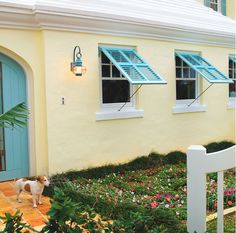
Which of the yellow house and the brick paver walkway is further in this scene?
the yellow house

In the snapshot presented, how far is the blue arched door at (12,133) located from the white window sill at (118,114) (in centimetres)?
184

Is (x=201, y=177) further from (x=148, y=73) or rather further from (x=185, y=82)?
(x=185, y=82)

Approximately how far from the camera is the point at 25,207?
6055mm

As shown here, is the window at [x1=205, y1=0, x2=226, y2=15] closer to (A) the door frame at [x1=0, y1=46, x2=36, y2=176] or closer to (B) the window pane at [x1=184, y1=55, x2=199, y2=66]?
(B) the window pane at [x1=184, y1=55, x2=199, y2=66]

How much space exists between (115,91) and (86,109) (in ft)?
3.94

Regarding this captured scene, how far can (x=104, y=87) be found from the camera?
8.87 metres

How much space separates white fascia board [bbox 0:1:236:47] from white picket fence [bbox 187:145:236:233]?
5541mm

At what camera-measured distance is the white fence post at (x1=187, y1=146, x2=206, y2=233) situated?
2943 millimetres

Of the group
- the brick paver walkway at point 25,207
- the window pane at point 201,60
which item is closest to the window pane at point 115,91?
the window pane at point 201,60

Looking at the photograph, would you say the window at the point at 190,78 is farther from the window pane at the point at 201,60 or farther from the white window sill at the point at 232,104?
Answer: the white window sill at the point at 232,104

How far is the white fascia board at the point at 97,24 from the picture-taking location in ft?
23.9

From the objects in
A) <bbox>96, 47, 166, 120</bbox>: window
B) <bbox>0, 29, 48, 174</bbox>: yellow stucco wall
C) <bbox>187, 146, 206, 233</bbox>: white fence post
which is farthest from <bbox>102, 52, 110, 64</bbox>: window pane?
<bbox>187, 146, 206, 233</bbox>: white fence post

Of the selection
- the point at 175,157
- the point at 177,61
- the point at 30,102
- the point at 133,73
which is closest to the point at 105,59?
the point at 133,73

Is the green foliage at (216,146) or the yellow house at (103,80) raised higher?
the yellow house at (103,80)
